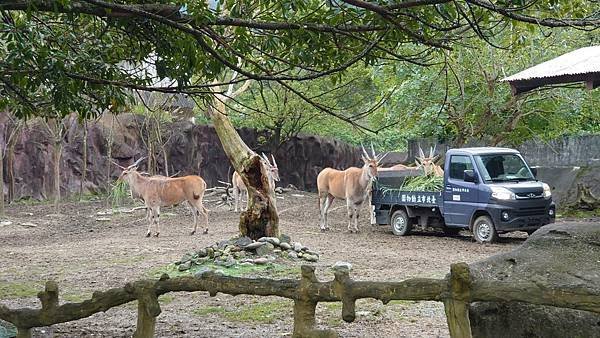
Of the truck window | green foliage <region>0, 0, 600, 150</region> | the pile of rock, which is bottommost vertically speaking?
the pile of rock

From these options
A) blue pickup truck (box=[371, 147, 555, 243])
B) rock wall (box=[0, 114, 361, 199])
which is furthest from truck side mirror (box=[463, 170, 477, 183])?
rock wall (box=[0, 114, 361, 199])

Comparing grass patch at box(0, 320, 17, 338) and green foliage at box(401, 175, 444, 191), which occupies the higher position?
green foliage at box(401, 175, 444, 191)

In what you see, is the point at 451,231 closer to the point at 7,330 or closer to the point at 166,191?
the point at 166,191

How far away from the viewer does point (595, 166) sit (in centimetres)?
1727

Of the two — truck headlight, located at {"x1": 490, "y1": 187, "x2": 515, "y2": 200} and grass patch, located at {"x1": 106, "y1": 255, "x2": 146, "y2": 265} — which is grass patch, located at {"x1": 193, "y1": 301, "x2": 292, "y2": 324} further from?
truck headlight, located at {"x1": 490, "y1": 187, "x2": 515, "y2": 200}

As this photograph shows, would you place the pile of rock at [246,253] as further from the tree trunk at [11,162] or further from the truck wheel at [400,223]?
the tree trunk at [11,162]

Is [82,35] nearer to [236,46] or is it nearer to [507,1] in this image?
[236,46]

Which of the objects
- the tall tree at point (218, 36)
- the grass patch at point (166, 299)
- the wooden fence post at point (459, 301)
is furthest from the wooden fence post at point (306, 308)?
the grass patch at point (166, 299)

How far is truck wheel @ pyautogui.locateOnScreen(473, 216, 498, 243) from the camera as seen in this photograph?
13.6 meters

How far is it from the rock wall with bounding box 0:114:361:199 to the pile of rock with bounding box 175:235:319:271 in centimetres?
1279

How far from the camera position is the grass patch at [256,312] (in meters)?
7.74

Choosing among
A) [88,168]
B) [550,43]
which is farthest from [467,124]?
[88,168]

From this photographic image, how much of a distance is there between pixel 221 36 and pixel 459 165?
9.40m

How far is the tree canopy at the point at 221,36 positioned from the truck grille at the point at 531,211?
21.9 feet
